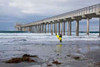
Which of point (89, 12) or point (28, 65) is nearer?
point (28, 65)

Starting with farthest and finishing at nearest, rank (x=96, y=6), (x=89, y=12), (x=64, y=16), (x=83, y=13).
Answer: (x=64, y=16)
(x=83, y=13)
(x=89, y=12)
(x=96, y=6)

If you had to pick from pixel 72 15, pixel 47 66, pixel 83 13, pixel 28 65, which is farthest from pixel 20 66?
pixel 72 15

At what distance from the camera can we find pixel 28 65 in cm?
755

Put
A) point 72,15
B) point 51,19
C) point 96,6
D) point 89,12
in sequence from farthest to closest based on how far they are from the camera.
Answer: point 51,19 < point 72,15 < point 89,12 < point 96,6

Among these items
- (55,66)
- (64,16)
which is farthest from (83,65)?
(64,16)

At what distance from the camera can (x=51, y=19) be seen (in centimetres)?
5075

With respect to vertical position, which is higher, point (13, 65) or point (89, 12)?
point (89, 12)

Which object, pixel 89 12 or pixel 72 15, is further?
pixel 72 15

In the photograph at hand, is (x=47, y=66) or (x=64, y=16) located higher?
(x=64, y=16)

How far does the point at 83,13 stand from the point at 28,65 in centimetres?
2576

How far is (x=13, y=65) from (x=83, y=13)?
85.2 ft

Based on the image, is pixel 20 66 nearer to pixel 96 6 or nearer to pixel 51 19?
pixel 96 6

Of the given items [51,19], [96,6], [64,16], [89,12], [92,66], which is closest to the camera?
[92,66]

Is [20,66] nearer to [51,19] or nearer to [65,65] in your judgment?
[65,65]
